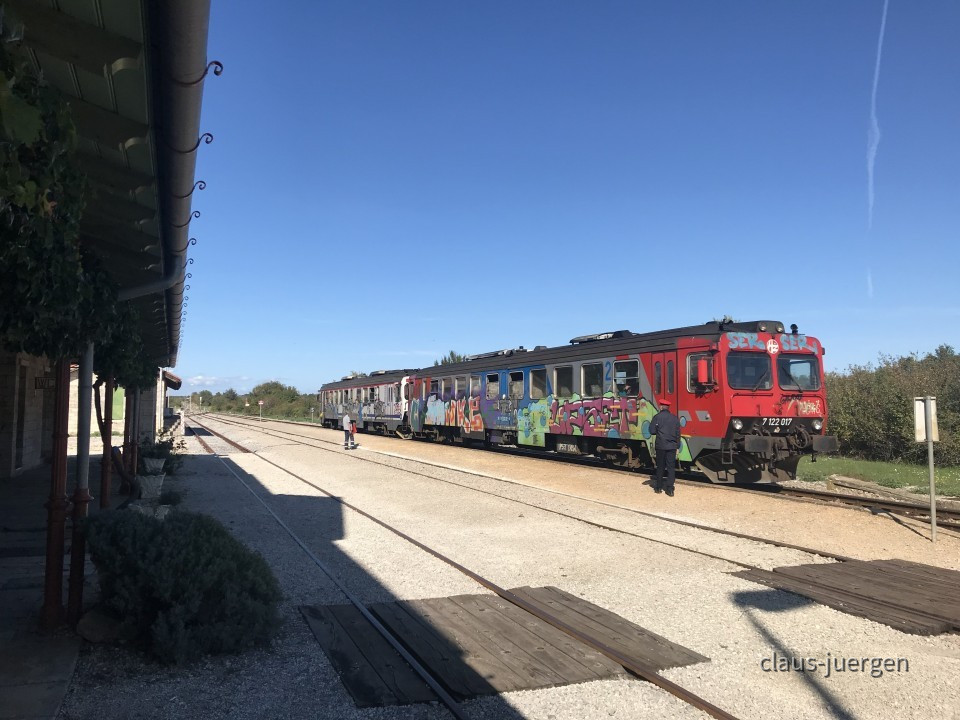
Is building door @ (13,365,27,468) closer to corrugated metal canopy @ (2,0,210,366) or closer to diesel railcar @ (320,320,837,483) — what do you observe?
corrugated metal canopy @ (2,0,210,366)

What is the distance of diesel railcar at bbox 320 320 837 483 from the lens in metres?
14.1

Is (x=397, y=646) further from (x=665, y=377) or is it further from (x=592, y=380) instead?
(x=592, y=380)

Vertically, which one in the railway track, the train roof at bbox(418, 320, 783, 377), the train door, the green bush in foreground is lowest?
the railway track

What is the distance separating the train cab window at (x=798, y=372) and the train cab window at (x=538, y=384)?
22.1 ft

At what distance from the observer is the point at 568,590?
7180 millimetres

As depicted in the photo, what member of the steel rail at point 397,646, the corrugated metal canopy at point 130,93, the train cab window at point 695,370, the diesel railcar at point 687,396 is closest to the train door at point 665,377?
the diesel railcar at point 687,396

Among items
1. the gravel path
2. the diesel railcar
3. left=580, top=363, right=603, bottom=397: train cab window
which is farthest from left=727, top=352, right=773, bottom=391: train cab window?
left=580, top=363, right=603, bottom=397: train cab window

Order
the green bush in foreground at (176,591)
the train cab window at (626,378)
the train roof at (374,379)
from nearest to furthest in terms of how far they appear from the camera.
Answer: the green bush in foreground at (176,591) → the train cab window at (626,378) → the train roof at (374,379)

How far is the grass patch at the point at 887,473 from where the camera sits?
1619cm

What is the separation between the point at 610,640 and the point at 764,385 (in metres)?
10.1

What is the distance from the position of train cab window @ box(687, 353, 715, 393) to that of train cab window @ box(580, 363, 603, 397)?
120 inches

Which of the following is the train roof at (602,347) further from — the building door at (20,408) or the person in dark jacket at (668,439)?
the building door at (20,408)

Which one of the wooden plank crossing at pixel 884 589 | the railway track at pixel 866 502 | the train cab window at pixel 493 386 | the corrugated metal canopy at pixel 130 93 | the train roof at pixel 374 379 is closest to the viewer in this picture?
the corrugated metal canopy at pixel 130 93

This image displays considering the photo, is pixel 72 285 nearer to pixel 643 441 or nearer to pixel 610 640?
pixel 610 640
